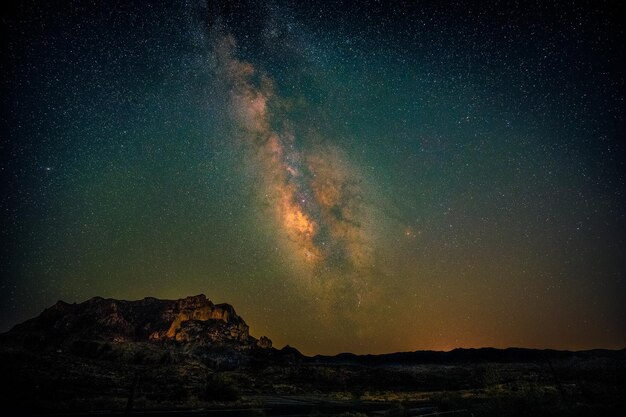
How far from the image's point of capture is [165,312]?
155 metres

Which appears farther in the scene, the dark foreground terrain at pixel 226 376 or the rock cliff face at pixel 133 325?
the rock cliff face at pixel 133 325

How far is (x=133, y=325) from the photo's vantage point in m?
137

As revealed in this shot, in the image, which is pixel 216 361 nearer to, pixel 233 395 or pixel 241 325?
pixel 233 395

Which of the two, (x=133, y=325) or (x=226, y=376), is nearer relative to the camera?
(x=226, y=376)

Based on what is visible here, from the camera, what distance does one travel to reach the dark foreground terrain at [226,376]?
1875 centimetres

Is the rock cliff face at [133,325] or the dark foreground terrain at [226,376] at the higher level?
the rock cliff face at [133,325]

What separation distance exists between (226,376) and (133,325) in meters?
125

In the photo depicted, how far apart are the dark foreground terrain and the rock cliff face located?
0.60 metres

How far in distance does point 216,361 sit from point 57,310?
100614 millimetres

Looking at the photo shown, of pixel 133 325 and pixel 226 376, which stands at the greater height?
pixel 133 325

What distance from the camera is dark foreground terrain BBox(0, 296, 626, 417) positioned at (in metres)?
18.8

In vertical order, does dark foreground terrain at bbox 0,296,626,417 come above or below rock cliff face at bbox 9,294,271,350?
below

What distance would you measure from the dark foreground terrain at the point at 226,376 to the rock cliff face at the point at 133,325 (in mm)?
598

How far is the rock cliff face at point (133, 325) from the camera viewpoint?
390 ft
